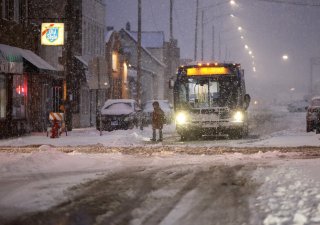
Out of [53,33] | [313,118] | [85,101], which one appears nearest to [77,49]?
[85,101]

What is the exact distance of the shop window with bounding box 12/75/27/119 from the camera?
27.4m

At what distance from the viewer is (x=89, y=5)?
43.3 m

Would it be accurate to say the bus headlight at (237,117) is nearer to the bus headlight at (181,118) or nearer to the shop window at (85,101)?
the bus headlight at (181,118)

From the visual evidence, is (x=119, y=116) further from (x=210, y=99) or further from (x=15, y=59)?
(x=210, y=99)

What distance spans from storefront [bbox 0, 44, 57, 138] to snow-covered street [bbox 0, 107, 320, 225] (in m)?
11.3

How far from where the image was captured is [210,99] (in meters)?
23.3

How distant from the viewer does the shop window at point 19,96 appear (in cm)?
2738

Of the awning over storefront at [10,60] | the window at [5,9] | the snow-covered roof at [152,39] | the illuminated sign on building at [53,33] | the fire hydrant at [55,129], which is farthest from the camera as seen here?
the snow-covered roof at [152,39]

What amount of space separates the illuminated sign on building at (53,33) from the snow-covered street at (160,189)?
1482 cm

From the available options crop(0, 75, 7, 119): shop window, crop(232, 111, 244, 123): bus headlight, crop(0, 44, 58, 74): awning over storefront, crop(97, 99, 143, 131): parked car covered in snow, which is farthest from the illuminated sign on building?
crop(232, 111, 244, 123): bus headlight

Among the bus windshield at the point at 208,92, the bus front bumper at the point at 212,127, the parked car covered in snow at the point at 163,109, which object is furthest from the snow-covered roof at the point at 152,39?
the bus front bumper at the point at 212,127

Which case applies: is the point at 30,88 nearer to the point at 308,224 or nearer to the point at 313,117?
the point at 313,117

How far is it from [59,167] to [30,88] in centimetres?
1821

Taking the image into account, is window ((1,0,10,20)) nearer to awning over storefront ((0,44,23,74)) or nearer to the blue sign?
awning over storefront ((0,44,23,74))
